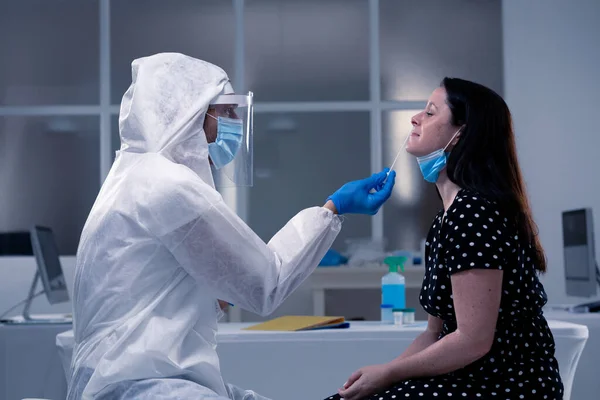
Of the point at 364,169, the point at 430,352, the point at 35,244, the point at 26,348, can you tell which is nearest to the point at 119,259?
the point at 430,352

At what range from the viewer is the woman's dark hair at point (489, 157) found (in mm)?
1587

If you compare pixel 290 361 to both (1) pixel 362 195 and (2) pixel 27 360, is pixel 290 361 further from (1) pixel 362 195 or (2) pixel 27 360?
(2) pixel 27 360

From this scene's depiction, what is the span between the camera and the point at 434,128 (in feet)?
5.77

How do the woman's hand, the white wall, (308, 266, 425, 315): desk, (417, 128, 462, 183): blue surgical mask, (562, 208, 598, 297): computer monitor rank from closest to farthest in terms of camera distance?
1. the woman's hand
2. (417, 128, 462, 183): blue surgical mask
3. (562, 208, 598, 297): computer monitor
4. (308, 266, 425, 315): desk
5. the white wall

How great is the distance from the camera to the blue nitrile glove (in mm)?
1847

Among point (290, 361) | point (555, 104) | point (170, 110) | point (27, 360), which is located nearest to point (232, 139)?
point (170, 110)

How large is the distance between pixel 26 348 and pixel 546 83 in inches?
160

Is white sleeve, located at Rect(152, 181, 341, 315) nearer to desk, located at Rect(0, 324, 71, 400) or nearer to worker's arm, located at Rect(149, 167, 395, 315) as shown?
worker's arm, located at Rect(149, 167, 395, 315)

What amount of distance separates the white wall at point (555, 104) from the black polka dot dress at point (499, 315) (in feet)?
13.6

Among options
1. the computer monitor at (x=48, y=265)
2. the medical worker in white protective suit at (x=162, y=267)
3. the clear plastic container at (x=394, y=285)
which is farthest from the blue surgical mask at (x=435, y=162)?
the computer monitor at (x=48, y=265)

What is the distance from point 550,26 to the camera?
5.68 m

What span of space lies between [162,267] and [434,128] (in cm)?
68

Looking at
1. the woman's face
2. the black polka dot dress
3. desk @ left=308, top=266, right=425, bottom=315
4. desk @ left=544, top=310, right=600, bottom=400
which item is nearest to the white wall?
desk @ left=308, top=266, right=425, bottom=315

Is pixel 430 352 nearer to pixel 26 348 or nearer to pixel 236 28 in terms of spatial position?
pixel 26 348
